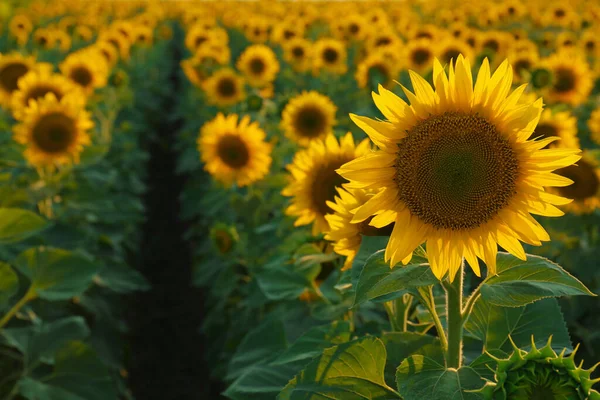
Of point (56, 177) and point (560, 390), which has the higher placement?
point (560, 390)

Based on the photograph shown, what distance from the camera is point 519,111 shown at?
1628 mm

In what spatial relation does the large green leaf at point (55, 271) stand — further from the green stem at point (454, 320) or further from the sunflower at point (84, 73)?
the sunflower at point (84, 73)

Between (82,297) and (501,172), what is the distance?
3530 mm

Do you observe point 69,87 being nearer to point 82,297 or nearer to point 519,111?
point 82,297

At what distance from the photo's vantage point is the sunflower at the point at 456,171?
1647 millimetres

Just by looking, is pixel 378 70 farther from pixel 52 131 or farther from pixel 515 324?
pixel 515 324

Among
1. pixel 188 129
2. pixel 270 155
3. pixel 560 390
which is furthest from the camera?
pixel 188 129

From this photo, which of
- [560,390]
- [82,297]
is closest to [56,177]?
[82,297]

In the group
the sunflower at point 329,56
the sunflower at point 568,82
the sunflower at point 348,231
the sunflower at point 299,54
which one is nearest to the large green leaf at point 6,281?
the sunflower at point 348,231

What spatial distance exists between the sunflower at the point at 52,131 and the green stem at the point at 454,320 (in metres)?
3.57

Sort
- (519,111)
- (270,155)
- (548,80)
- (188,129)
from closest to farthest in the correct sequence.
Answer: (519,111), (270,155), (548,80), (188,129)

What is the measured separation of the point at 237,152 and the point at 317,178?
1.89 meters

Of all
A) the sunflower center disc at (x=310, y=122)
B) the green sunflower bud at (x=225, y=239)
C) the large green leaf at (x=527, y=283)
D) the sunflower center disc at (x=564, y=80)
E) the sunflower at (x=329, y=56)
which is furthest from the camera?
the sunflower at (x=329, y=56)

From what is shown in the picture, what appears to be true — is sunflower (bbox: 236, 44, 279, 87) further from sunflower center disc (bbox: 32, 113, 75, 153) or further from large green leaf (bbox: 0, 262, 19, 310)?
large green leaf (bbox: 0, 262, 19, 310)
